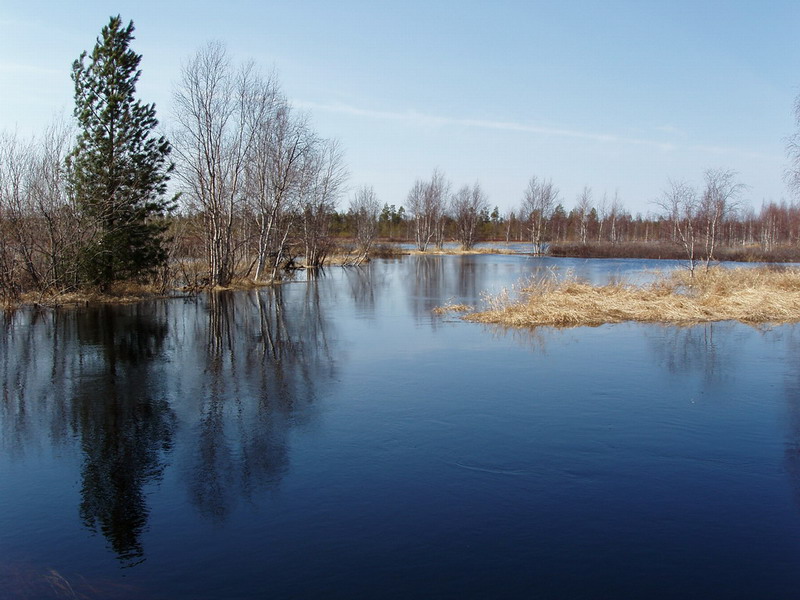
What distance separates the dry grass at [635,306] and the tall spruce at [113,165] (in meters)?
13.3

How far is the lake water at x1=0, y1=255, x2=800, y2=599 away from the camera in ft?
15.7

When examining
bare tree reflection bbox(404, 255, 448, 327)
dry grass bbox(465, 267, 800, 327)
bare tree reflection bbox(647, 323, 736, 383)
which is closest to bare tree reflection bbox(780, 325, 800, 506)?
bare tree reflection bbox(647, 323, 736, 383)

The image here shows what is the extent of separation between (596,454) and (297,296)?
64.4 feet

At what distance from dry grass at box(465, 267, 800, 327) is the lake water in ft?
13.4

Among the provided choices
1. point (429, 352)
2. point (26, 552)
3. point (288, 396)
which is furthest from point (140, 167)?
point (26, 552)

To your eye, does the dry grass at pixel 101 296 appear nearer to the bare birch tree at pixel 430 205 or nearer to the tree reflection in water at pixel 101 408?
the tree reflection in water at pixel 101 408

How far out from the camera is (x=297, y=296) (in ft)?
84.4

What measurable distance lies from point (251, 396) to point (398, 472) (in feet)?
12.2

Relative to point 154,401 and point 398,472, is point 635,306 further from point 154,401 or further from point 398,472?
point 154,401

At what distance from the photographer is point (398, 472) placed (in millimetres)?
6711

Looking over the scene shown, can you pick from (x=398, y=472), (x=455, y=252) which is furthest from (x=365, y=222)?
(x=398, y=472)

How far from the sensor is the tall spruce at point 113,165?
22.5 meters

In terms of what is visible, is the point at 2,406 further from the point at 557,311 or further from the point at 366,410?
the point at 557,311

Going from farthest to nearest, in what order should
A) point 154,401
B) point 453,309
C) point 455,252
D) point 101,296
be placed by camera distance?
point 455,252 < point 101,296 < point 453,309 < point 154,401
